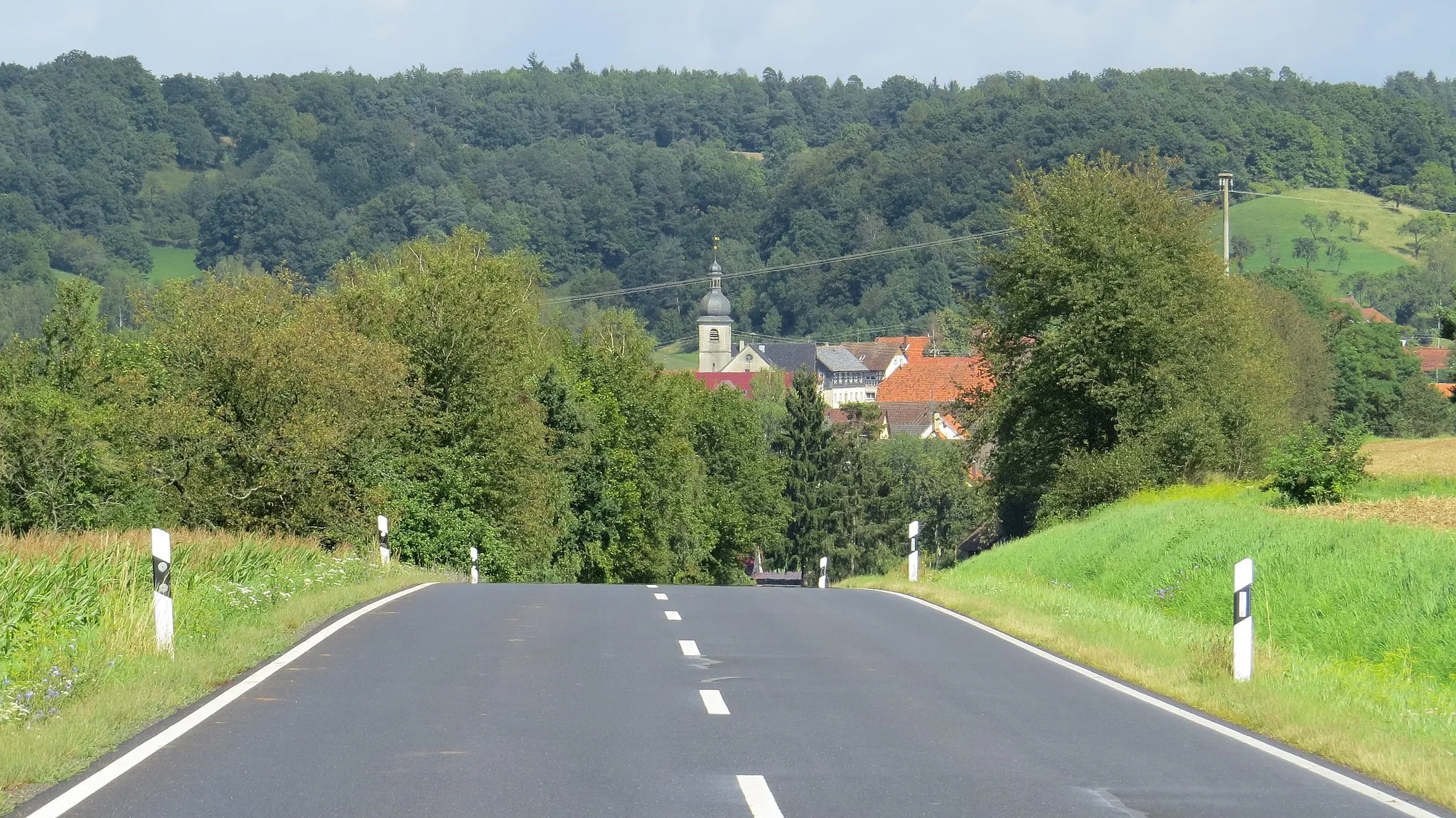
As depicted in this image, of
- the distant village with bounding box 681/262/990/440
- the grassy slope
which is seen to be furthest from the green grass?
the grassy slope

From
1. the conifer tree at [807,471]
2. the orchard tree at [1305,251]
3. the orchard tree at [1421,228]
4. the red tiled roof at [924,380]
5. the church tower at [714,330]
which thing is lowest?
the conifer tree at [807,471]

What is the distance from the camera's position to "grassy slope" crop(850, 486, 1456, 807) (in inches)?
406

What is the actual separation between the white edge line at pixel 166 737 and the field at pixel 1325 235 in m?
180

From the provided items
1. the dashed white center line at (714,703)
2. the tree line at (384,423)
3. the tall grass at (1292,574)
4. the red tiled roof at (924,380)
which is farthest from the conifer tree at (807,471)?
the dashed white center line at (714,703)

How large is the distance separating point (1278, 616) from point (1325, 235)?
18679 cm

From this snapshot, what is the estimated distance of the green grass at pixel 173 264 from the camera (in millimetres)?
187625

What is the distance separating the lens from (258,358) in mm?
35750

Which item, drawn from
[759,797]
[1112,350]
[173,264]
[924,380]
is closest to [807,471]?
[1112,350]

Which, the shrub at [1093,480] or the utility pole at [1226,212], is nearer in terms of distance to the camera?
the shrub at [1093,480]

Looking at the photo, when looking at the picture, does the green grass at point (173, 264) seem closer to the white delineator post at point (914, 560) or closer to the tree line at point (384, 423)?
the tree line at point (384, 423)

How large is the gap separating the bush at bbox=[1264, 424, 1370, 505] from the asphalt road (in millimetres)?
18386

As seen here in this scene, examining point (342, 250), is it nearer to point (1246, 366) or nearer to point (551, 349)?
point (551, 349)

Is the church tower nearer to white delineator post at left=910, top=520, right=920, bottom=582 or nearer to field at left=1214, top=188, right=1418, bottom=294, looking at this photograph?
field at left=1214, top=188, right=1418, bottom=294

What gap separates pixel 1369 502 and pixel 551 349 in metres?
49.4
